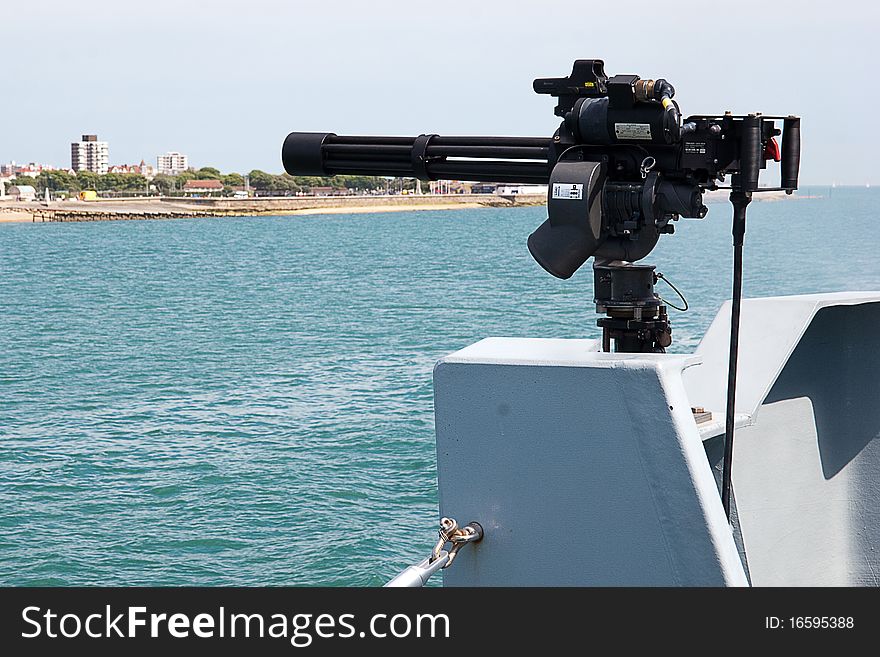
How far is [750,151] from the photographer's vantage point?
3.38 meters

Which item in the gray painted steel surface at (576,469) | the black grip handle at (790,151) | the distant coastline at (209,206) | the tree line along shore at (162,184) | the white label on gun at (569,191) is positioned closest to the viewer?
the gray painted steel surface at (576,469)

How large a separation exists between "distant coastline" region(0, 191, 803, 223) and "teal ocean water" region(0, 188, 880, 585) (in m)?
69.5

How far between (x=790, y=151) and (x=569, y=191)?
74 cm

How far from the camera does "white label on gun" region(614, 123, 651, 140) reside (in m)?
3.34

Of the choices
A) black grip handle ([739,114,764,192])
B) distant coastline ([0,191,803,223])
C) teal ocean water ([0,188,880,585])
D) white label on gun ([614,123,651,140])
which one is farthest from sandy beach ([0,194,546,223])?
black grip handle ([739,114,764,192])

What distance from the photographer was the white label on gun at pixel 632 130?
3336 mm

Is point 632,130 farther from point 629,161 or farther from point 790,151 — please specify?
point 790,151

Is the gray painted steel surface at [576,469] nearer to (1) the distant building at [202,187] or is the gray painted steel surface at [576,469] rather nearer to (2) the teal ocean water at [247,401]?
(2) the teal ocean water at [247,401]

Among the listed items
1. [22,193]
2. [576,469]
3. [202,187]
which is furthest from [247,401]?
[202,187]

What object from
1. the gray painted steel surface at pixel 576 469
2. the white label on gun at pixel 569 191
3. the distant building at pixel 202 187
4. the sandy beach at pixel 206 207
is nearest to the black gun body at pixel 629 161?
the white label on gun at pixel 569 191

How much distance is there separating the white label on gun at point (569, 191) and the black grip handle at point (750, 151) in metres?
0.49

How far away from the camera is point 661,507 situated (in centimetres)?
301
